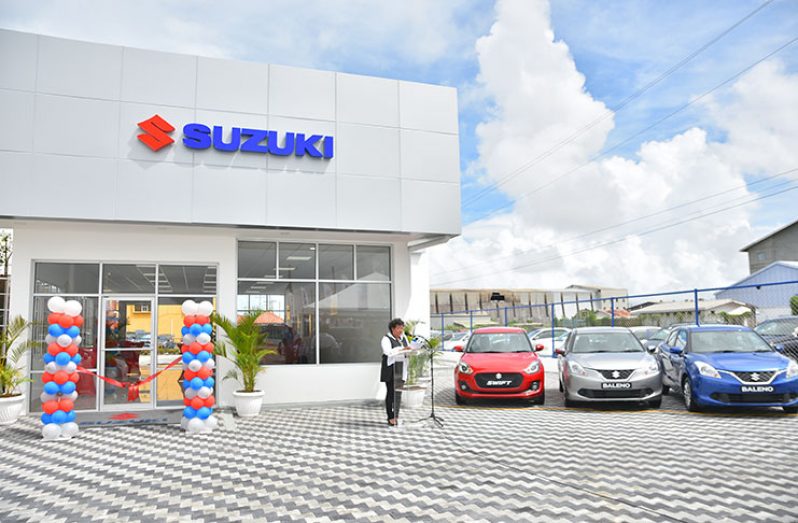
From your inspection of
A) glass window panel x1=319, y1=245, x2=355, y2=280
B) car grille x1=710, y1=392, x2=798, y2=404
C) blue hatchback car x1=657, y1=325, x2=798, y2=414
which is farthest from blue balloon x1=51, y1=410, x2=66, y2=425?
car grille x1=710, y1=392, x2=798, y2=404

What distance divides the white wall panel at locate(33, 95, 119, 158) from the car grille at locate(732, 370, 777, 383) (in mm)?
10757

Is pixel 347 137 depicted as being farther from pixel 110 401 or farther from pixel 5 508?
pixel 5 508

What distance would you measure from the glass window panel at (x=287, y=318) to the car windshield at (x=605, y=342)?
5.16 metres

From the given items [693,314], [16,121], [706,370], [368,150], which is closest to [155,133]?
[16,121]

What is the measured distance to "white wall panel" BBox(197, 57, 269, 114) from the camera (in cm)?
1051

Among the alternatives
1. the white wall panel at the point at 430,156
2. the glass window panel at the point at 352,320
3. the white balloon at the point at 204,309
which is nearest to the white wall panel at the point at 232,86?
the white wall panel at the point at 430,156

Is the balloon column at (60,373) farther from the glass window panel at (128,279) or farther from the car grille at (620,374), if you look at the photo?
Answer: the car grille at (620,374)

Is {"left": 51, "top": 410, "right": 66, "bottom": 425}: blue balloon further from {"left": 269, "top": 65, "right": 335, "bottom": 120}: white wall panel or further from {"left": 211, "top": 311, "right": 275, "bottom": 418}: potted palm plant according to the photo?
{"left": 269, "top": 65, "right": 335, "bottom": 120}: white wall panel

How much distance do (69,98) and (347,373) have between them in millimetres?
6964

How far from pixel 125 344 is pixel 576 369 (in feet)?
26.7

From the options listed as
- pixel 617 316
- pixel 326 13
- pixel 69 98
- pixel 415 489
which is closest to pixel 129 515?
pixel 415 489

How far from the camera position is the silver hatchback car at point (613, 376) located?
32.3 ft

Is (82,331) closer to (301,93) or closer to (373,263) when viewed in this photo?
(373,263)

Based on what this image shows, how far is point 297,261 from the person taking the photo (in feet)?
39.3
